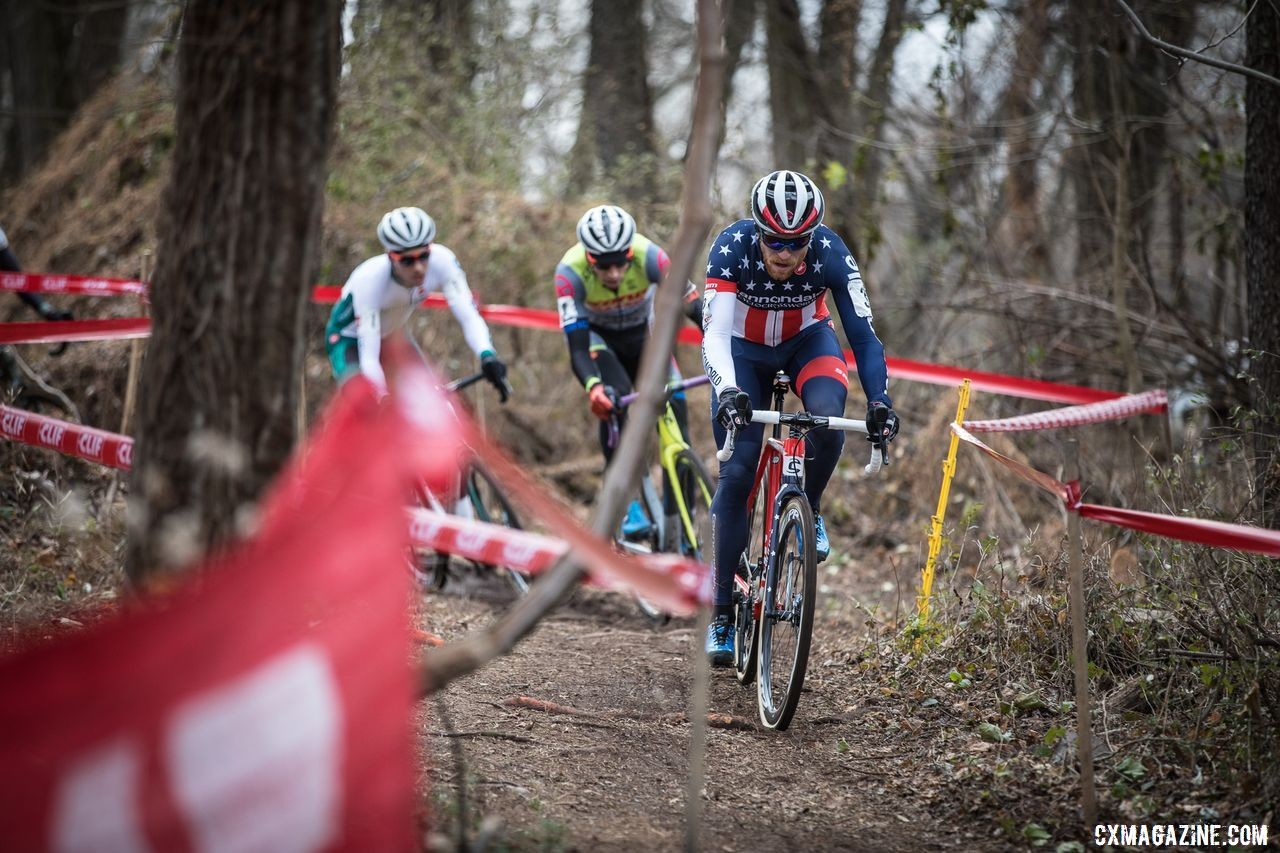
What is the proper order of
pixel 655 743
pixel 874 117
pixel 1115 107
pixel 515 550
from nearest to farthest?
1. pixel 515 550
2. pixel 655 743
3. pixel 1115 107
4. pixel 874 117

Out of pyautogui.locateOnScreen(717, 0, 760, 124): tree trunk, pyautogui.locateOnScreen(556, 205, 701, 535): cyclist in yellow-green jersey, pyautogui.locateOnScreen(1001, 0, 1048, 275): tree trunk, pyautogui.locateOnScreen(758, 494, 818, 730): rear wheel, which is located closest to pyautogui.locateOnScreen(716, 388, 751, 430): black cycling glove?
pyautogui.locateOnScreen(758, 494, 818, 730): rear wheel

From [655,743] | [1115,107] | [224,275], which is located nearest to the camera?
[224,275]

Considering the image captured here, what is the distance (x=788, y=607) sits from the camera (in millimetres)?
4926

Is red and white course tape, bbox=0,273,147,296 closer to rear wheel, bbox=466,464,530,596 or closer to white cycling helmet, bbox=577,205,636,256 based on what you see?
rear wheel, bbox=466,464,530,596

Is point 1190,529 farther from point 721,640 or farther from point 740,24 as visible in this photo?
point 740,24

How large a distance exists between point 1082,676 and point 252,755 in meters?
2.70

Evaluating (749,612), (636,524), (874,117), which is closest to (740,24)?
(874,117)

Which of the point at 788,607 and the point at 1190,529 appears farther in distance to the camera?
the point at 788,607

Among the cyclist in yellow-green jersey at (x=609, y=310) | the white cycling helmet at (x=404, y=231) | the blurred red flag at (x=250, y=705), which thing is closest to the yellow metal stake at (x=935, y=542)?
the cyclist in yellow-green jersey at (x=609, y=310)

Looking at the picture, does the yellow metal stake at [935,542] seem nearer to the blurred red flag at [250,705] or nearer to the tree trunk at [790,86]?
the blurred red flag at [250,705]

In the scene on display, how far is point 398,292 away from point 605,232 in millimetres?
1573

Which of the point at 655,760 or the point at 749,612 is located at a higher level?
the point at 749,612

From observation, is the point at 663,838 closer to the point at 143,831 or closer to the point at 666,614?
the point at 143,831

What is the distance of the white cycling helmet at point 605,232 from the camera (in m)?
6.76
